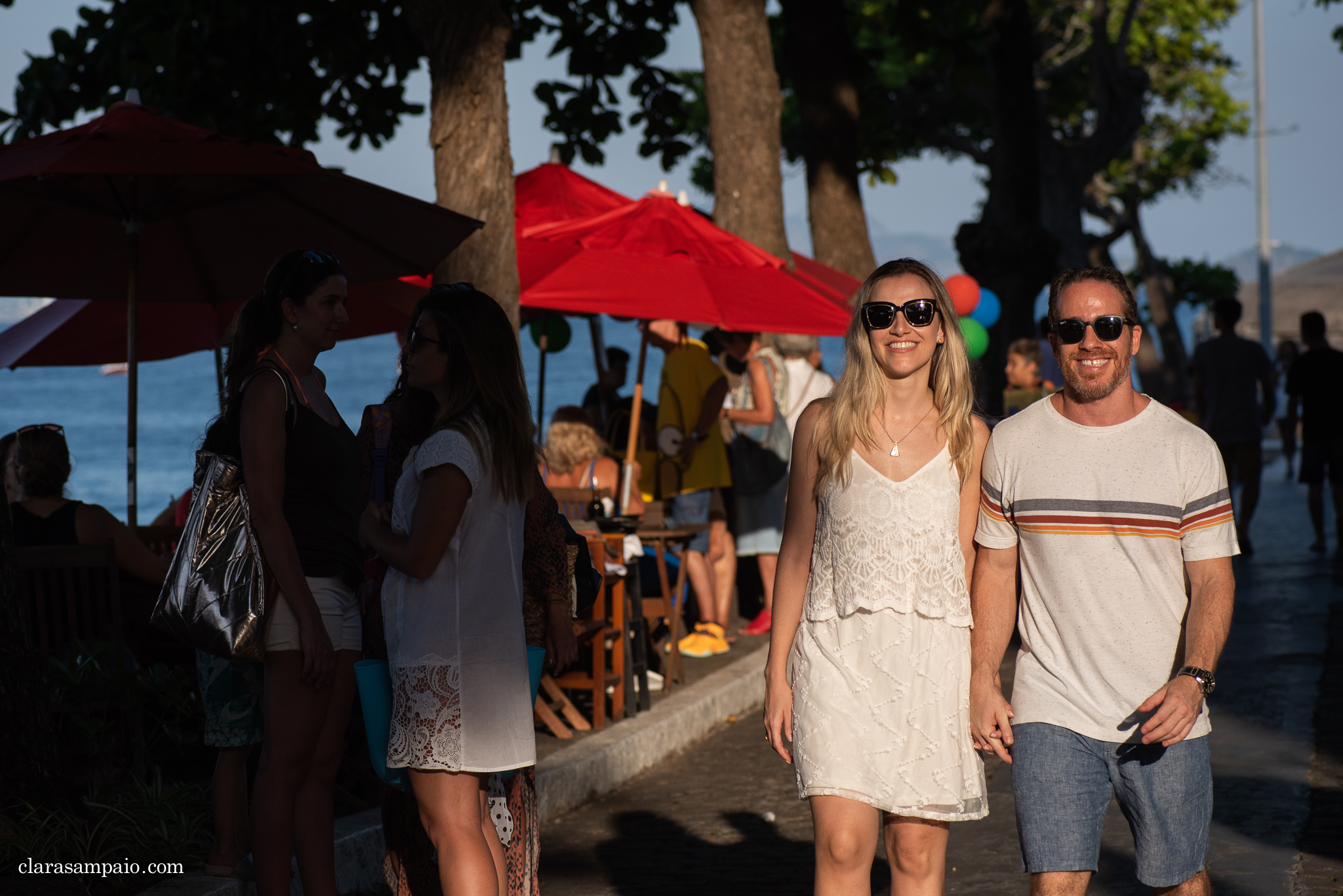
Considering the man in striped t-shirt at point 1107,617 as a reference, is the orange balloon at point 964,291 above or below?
above

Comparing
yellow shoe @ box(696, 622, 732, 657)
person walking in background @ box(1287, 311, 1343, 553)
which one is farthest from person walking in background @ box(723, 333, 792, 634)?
person walking in background @ box(1287, 311, 1343, 553)

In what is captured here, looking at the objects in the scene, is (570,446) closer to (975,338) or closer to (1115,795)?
(1115,795)

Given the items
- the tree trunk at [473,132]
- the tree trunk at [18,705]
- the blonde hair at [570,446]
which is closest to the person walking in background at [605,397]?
the blonde hair at [570,446]

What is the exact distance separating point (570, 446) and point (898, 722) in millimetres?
5691

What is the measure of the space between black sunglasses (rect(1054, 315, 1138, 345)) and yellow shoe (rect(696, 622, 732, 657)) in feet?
19.4

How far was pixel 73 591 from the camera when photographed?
539 cm

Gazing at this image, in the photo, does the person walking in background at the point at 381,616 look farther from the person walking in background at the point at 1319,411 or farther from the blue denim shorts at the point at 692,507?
the person walking in background at the point at 1319,411

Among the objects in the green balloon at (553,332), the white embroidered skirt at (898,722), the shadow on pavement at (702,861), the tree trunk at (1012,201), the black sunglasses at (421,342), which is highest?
the tree trunk at (1012,201)

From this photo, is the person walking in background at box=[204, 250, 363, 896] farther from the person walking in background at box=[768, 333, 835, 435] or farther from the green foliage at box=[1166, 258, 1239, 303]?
the green foliage at box=[1166, 258, 1239, 303]

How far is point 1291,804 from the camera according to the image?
5.71 m

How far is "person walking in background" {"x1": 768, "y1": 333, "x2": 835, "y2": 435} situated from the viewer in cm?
991

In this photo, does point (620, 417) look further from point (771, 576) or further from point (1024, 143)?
point (1024, 143)

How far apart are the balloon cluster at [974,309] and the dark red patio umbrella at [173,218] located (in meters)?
7.92

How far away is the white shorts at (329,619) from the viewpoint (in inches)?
152
